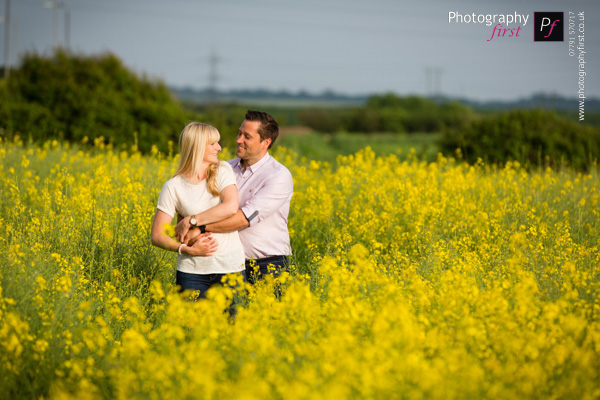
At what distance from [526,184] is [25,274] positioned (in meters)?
6.31

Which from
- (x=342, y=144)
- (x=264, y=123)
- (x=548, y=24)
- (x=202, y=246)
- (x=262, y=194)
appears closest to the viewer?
(x=202, y=246)

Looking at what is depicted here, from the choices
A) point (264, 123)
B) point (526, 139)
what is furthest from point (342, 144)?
point (264, 123)

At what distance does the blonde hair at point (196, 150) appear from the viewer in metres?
3.86

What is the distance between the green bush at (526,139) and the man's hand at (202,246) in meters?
11.8

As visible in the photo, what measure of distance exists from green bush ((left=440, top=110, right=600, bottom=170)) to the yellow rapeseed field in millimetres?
8355

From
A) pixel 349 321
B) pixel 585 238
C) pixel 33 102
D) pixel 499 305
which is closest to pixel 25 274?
pixel 349 321

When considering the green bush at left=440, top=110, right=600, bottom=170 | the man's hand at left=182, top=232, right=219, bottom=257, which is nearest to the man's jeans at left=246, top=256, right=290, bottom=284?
the man's hand at left=182, top=232, right=219, bottom=257

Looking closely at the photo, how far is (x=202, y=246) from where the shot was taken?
3807 millimetres

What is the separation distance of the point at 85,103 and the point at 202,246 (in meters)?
11.1

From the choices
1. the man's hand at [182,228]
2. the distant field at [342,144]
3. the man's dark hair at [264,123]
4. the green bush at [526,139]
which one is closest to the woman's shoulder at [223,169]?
the man's hand at [182,228]

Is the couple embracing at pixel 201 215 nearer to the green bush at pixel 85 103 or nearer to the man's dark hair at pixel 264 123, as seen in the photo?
the man's dark hair at pixel 264 123

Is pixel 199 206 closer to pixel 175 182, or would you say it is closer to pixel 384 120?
pixel 175 182

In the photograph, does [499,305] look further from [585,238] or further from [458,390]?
[585,238]

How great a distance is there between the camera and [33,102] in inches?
542
